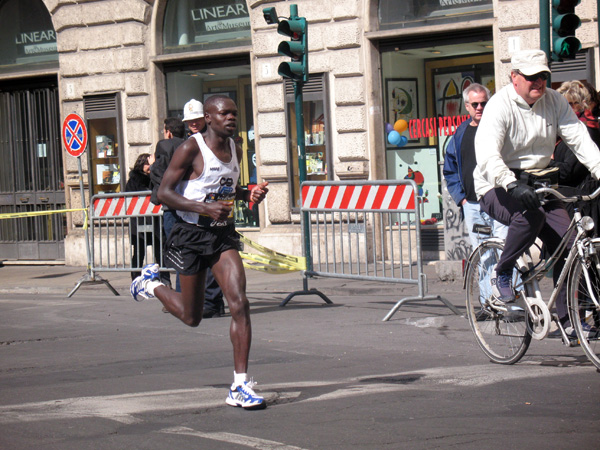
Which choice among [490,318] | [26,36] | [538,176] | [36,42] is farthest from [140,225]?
[26,36]

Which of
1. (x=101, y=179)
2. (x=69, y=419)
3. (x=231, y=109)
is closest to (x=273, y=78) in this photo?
(x=101, y=179)

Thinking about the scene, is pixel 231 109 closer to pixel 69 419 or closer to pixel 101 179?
pixel 69 419

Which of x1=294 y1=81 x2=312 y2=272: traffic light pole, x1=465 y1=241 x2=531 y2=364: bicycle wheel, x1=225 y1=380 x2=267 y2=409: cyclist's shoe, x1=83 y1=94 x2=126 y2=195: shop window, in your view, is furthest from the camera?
x1=83 y1=94 x2=126 y2=195: shop window

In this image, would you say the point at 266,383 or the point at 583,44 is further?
the point at 583,44

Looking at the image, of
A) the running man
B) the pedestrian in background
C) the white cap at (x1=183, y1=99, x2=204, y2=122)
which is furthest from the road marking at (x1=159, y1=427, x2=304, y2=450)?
the pedestrian in background

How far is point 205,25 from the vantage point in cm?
1691

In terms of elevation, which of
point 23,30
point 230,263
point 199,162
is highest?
point 23,30

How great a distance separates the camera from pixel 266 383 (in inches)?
246

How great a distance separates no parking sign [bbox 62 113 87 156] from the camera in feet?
50.8

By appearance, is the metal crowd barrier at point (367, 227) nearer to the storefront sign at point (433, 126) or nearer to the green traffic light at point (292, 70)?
the green traffic light at point (292, 70)

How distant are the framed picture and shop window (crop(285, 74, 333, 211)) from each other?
96cm

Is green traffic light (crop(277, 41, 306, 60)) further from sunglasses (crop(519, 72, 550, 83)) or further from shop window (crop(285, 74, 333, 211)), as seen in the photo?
sunglasses (crop(519, 72, 550, 83))

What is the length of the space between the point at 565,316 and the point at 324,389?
158 centimetres

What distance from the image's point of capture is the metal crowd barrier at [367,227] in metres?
9.59
